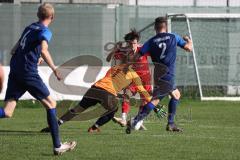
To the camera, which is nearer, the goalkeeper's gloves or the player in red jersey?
the player in red jersey

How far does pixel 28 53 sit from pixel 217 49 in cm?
1481

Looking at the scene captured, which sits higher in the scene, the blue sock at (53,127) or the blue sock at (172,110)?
the blue sock at (53,127)

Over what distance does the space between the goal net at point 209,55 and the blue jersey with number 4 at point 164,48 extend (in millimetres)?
10302

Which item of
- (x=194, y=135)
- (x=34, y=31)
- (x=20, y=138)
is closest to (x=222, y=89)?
(x=194, y=135)

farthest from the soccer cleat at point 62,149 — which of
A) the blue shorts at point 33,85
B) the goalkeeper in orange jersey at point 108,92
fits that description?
the goalkeeper in orange jersey at point 108,92

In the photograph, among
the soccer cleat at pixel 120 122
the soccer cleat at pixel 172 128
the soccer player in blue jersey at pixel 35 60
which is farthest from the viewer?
the soccer cleat at pixel 120 122

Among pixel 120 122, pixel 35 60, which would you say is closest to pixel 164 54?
pixel 120 122

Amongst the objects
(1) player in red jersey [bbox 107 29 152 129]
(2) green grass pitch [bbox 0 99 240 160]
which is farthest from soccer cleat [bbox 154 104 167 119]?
(1) player in red jersey [bbox 107 29 152 129]

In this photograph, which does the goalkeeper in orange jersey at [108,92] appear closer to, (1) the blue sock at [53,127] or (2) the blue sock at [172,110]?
(2) the blue sock at [172,110]

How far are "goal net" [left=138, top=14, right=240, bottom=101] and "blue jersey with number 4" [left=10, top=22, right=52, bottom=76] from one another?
13.7m

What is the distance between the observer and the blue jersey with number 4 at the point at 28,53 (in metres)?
10.0

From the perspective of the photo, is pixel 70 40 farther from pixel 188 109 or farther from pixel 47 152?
pixel 47 152

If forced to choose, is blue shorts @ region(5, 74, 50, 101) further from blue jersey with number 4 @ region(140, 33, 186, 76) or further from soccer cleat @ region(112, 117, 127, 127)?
soccer cleat @ region(112, 117, 127, 127)

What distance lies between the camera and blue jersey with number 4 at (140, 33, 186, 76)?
13.0m
